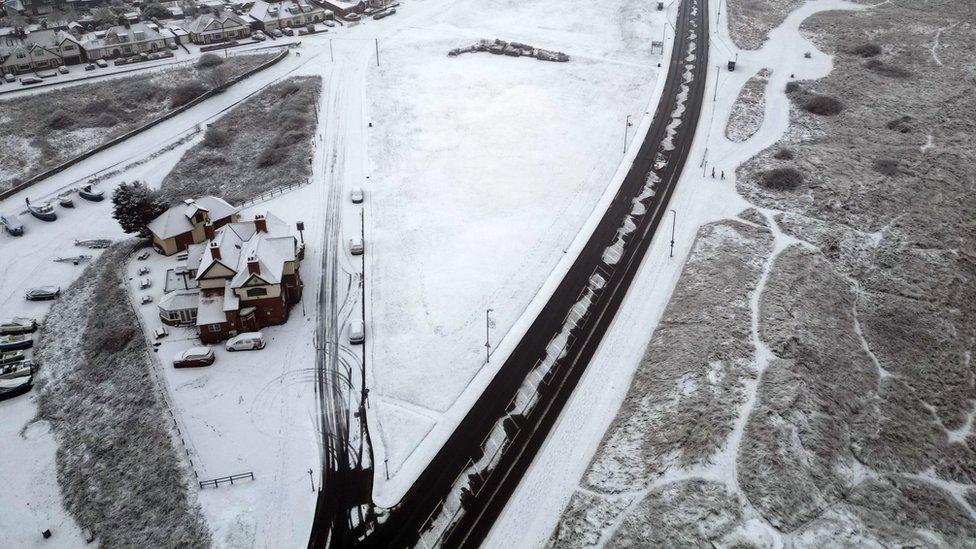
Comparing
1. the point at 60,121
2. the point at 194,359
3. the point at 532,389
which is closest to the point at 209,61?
the point at 60,121

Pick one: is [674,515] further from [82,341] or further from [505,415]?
[82,341]

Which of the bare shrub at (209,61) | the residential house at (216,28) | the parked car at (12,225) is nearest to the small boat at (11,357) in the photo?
the parked car at (12,225)

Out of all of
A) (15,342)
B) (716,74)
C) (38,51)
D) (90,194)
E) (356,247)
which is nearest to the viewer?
(15,342)

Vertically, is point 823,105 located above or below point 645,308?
above

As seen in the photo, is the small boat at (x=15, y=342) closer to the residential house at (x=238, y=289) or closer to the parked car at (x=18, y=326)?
the parked car at (x=18, y=326)

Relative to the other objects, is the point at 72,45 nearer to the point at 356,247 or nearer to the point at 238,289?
the point at 356,247

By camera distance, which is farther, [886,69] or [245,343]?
[886,69]

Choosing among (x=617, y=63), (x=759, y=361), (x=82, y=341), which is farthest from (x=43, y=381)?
(x=617, y=63)
